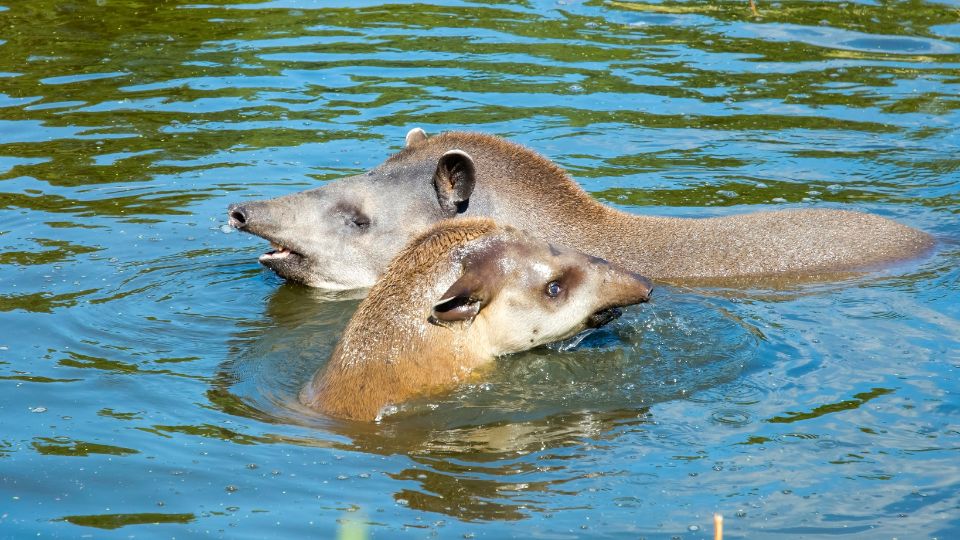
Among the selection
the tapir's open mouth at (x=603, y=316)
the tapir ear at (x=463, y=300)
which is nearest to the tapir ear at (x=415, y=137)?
the tapir's open mouth at (x=603, y=316)

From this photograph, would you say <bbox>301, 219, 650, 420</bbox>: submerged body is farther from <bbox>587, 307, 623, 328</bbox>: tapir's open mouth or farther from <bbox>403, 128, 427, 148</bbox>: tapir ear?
<bbox>403, 128, 427, 148</bbox>: tapir ear

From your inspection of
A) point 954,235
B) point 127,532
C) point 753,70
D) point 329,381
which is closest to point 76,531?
point 127,532

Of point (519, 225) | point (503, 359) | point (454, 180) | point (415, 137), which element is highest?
point (415, 137)

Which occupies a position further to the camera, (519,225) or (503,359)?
(519,225)

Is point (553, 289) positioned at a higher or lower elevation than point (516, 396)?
higher

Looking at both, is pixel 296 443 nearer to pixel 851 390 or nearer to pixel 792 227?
pixel 851 390

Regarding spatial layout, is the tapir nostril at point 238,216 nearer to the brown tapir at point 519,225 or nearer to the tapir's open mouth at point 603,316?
the brown tapir at point 519,225

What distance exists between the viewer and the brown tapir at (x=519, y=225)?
40.5 ft

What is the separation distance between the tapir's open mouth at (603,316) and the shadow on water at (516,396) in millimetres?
303

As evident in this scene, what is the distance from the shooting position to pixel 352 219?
12.8m

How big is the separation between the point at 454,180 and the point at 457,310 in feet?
8.37

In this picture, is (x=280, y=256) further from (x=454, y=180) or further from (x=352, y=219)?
(x=454, y=180)

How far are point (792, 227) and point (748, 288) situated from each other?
0.97m

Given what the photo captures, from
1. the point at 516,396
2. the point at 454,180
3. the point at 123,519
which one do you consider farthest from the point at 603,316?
the point at 123,519
